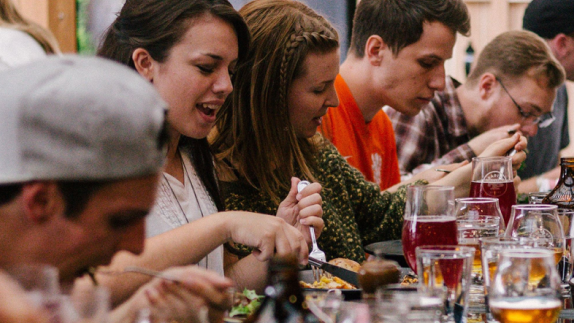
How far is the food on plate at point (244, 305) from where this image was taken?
112 cm

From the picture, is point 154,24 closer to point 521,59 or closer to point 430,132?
point 430,132

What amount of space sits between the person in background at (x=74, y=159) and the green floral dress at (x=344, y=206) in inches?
45.4

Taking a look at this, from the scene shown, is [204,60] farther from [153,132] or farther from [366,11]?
[366,11]

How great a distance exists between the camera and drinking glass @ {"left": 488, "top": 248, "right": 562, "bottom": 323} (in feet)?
3.21

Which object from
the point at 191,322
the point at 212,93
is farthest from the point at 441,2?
the point at 191,322

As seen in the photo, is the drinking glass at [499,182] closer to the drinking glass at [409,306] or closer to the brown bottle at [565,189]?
the brown bottle at [565,189]

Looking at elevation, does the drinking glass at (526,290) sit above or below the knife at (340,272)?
above

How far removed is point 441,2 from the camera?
9.71 feet

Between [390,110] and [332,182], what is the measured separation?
1384 mm

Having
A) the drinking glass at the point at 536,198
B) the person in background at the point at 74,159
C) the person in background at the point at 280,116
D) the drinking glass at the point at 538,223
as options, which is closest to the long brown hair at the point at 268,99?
the person in background at the point at 280,116

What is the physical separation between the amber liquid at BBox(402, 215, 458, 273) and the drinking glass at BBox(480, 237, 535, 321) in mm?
110

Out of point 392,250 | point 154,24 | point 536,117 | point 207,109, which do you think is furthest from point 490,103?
point 154,24

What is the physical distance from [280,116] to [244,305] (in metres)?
0.99

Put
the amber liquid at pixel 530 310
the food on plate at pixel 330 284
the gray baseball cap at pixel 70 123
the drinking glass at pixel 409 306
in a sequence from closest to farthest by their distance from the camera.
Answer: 1. the gray baseball cap at pixel 70 123
2. the drinking glass at pixel 409 306
3. the amber liquid at pixel 530 310
4. the food on plate at pixel 330 284
